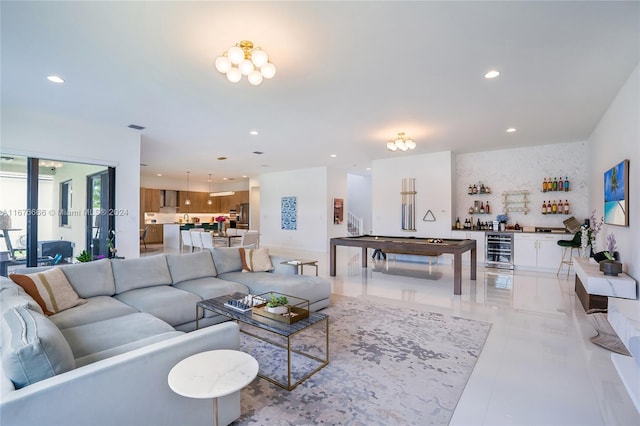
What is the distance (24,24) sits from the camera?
2584mm

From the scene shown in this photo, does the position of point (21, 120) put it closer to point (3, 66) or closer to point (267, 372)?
point (3, 66)

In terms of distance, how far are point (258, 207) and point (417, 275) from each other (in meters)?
8.46

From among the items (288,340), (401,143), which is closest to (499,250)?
(401,143)

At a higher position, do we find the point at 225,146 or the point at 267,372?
the point at 225,146

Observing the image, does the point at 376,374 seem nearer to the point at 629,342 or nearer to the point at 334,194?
the point at 629,342

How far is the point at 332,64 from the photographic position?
324 cm

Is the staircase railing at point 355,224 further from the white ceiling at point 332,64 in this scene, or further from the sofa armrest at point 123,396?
the sofa armrest at point 123,396

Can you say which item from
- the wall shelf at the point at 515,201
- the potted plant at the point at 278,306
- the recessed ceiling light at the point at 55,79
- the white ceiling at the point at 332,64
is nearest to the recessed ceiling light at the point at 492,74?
the white ceiling at the point at 332,64

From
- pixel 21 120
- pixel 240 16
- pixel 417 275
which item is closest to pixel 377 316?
pixel 417 275

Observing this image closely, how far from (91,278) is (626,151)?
6219mm

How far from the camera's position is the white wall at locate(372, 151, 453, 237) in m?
7.71

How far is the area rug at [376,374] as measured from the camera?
1.98m

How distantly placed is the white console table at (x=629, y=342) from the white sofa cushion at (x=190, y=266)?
3948 mm

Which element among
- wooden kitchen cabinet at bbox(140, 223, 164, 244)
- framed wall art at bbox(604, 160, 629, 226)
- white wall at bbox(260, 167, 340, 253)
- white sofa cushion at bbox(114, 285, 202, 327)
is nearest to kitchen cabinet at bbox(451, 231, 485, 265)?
framed wall art at bbox(604, 160, 629, 226)
